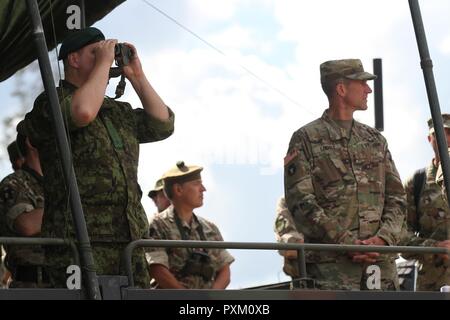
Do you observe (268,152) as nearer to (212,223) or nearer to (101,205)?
(212,223)

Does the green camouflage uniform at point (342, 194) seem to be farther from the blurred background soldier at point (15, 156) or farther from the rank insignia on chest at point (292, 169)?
the blurred background soldier at point (15, 156)

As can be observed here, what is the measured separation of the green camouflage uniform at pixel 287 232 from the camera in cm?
854

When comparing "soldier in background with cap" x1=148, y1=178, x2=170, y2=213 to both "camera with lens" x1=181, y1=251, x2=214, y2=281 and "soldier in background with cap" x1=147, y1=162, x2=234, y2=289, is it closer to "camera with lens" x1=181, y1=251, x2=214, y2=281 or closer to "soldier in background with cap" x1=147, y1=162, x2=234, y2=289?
"soldier in background with cap" x1=147, y1=162, x2=234, y2=289

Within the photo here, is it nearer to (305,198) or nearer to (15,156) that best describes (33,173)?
(15,156)

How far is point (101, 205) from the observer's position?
7.70 metres

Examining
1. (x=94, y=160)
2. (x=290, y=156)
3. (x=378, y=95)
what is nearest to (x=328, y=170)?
(x=290, y=156)

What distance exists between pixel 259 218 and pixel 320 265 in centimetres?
44

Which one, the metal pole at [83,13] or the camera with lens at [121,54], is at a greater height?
the metal pole at [83,13]

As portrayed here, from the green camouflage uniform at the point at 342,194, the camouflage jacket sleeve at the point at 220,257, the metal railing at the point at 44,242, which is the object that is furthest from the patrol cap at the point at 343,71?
the metal railing at the point at 44,242

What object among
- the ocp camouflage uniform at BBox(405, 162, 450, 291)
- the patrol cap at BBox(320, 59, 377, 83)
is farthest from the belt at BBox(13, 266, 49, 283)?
the ocp camouflage uniform at BBox(405, 162, 450, 291)

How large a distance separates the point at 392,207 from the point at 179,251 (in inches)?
52.2

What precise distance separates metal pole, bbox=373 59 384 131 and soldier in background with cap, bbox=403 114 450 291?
0.42 metres

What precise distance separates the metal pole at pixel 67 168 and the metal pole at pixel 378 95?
2.52m

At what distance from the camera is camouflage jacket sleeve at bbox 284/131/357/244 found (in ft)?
27.9
